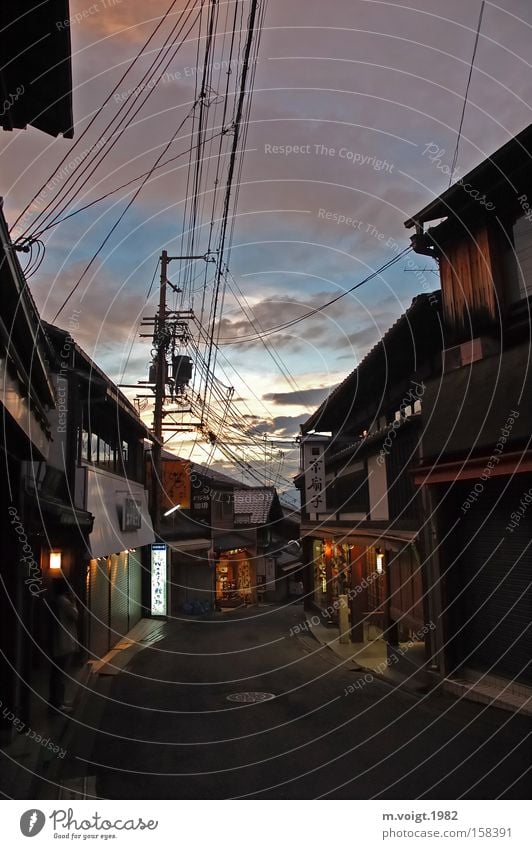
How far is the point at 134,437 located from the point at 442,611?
63.8ft

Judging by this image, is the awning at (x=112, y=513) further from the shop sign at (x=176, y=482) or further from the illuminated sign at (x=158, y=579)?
the shop sign at (x=176, y=482)

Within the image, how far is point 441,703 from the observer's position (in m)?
13.8

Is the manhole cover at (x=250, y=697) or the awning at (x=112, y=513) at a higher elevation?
the awning at (x=112, y=513)

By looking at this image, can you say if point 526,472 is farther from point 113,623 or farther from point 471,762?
point 113,623

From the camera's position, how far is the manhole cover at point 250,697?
15641 millimetres

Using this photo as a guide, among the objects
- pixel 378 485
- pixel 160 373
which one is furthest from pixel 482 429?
pixel 160 373

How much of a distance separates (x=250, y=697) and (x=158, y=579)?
18126 millimetres

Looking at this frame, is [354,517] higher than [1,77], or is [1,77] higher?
[1,77]

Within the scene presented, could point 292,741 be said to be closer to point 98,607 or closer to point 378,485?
point 378,485

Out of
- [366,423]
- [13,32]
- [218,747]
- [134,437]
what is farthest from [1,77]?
[134,437]

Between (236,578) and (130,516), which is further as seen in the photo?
(236,578)

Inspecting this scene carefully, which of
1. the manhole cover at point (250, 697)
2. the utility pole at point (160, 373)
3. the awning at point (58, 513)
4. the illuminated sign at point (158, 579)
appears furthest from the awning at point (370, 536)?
the awning at point (58, 513)

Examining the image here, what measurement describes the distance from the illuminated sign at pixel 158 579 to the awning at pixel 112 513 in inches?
110

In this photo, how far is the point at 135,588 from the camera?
1239 inches
